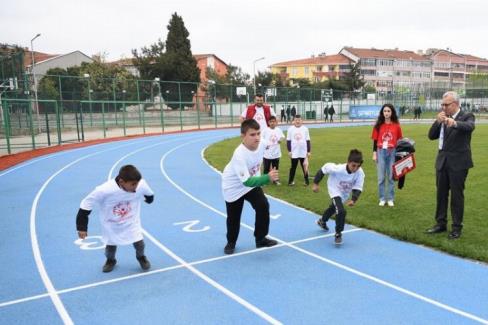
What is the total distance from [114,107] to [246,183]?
90.2 ft

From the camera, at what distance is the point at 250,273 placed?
526 centimetres

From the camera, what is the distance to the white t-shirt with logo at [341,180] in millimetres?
6266

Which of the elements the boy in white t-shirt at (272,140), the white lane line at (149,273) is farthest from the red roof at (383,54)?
the white lane line at (149,273)

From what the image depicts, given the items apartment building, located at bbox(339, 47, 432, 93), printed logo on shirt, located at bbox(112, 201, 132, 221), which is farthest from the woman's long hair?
apartment building, located at bbox(339, 47, 432, 93)

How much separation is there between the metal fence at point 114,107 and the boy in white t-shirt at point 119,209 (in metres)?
16.0

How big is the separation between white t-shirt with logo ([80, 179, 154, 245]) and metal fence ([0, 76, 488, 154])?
15992 mm

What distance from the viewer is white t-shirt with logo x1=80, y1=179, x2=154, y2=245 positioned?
4.98 m

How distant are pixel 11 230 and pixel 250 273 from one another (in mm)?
4504

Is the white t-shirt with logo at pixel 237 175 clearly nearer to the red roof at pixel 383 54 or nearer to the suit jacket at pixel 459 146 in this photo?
the suit jacket at pixel 459 146

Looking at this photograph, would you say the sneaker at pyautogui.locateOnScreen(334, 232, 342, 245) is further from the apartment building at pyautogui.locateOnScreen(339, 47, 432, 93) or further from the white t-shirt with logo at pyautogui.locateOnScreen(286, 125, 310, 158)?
the apartment building at pyautogui.locateOnScreen(339, 47, 432, 93)

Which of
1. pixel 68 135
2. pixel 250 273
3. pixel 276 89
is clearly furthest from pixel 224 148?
pixel 276 89

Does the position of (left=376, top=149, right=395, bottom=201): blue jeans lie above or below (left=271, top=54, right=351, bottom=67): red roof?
below

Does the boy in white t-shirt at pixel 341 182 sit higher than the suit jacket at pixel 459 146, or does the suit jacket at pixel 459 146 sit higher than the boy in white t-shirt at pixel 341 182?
the suit jacket at pixel 459 146

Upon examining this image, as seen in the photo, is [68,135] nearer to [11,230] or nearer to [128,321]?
[11,230]
